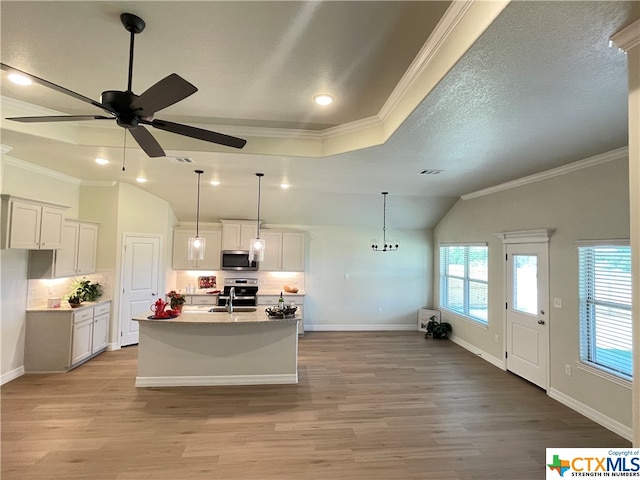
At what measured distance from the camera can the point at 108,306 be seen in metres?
5.78

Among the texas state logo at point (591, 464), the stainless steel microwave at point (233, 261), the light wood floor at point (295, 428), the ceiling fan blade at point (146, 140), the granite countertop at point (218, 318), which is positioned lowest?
the light wood floor at point (295, 428)

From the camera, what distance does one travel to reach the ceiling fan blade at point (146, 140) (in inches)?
85.7

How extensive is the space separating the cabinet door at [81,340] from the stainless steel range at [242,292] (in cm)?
228

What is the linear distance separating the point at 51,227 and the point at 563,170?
6.73 metres

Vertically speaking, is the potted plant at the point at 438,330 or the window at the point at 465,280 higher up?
the window at the point at 465,280

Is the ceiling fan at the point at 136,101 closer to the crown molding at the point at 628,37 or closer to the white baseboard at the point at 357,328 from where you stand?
the crown molding at the point at 628,37

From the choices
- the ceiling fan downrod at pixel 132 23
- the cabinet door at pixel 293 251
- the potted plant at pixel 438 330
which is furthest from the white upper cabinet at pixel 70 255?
the potted plant at pixel 438 330

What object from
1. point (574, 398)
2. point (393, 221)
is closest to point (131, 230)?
point (393, 221)

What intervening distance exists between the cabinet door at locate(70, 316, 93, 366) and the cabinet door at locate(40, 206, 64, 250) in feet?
3.86

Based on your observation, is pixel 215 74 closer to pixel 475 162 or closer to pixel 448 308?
pixel 475 162

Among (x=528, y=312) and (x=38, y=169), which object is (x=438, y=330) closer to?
(x=528, y=312)

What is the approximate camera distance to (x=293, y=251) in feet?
24.5

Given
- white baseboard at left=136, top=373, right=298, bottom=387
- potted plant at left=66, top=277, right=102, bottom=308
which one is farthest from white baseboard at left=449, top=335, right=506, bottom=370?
potted plant at left=66, top=277, right=102, bottom=308

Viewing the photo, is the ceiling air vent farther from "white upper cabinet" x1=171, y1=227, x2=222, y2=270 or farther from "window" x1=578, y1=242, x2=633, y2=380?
"window" x1=578, y1=242, x2=633, y2=380
